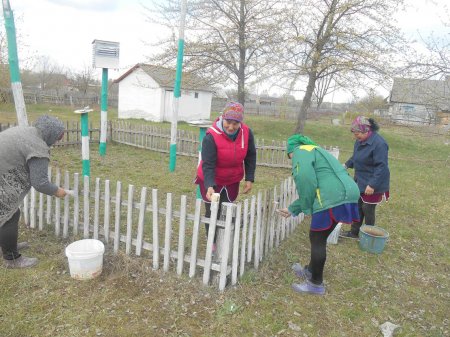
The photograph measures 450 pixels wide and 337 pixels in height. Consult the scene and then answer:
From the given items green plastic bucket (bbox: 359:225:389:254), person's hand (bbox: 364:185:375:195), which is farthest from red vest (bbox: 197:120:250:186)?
green plastic bucket (bbox: 359:225:389:254)

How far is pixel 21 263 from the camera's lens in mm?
3545

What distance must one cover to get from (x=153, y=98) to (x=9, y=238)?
851 inches

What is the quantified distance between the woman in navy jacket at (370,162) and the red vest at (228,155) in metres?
1.81

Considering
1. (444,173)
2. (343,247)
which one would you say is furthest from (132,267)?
(444,173)

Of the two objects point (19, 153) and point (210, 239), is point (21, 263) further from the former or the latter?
point (210, 239)

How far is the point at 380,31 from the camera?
13742 millimetres

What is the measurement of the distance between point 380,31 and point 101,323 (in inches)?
598

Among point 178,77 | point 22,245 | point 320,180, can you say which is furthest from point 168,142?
point 320,180

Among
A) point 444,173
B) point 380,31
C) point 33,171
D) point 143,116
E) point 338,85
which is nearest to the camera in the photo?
point 33,171

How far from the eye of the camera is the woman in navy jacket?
14.3 feet

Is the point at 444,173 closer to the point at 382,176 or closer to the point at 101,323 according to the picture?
the point at 382,176

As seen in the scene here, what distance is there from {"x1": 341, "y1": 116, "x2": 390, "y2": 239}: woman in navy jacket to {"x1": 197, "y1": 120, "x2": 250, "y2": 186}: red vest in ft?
5.95

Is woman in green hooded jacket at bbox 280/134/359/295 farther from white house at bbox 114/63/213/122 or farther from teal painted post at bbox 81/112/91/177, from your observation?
white house at bbox 114/63/213/122

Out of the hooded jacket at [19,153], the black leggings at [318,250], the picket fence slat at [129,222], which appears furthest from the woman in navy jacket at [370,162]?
the hooded jacket at [19,153]
